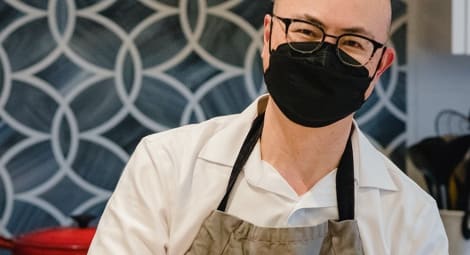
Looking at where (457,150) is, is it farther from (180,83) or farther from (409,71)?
(180,83)

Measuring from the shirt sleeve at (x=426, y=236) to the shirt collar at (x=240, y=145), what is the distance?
0.20 feet

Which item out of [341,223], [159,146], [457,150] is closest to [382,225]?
[341,223]

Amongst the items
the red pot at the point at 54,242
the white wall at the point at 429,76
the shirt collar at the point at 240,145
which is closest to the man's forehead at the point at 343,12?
the shirt collar at the point at 240,145

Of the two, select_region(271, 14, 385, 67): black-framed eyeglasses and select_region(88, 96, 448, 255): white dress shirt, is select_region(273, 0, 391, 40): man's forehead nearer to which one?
select_region(271, 14, 385, 67): black-framed eyeglasses

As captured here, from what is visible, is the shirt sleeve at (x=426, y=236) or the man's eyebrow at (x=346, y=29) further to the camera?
the shirt sleeve at (x=426, y=236)

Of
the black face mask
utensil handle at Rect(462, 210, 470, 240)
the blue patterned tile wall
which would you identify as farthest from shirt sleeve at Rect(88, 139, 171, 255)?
utensil handle at Rect(462, 210, 470, 240)

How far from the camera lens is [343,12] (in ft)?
3.48

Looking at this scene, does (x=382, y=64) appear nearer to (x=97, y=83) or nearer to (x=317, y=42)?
(x=317, y=42)

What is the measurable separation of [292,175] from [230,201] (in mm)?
100

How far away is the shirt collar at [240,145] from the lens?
46.7 inches

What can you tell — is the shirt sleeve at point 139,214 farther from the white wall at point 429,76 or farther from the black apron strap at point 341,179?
the white wall at point 429,76

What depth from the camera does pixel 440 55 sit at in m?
1.89

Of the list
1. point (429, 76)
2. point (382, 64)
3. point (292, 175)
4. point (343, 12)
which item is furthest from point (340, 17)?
point (429, 76)

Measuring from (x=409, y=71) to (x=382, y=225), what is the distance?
0.79 m
